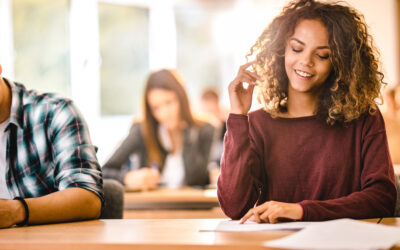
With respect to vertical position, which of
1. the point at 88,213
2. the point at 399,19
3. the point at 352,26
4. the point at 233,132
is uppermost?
the point at 399,19

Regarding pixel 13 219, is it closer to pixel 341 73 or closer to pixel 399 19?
pixel 341 73

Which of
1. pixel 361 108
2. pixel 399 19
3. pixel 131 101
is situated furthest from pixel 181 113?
pixel 399 19

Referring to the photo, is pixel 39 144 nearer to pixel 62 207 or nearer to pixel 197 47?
pixel 62 207

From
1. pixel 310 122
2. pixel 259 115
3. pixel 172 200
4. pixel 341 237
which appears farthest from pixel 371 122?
pixel 172 200

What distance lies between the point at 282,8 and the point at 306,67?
306 millimetres

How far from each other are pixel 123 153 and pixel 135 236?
240 cm

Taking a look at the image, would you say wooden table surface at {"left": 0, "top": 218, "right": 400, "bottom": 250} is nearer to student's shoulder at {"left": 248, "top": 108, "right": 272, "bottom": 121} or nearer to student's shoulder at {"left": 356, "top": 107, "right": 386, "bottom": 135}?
student's shoulder at {"left": 356, "top": 107, "right": 386, "bottom": 135}

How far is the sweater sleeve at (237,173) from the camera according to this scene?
1.55m

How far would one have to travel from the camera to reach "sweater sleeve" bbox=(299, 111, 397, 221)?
1.35 m

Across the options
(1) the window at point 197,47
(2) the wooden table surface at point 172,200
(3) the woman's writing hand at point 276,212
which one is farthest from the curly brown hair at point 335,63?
(1) the window at point 197,47

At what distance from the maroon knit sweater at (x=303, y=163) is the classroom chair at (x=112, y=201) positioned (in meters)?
0.34

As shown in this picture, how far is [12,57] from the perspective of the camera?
4.86m

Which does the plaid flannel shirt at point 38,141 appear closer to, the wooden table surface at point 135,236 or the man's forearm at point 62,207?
the man's forearm at point 62,207

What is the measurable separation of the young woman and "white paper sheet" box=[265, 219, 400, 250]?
14.1 inches
